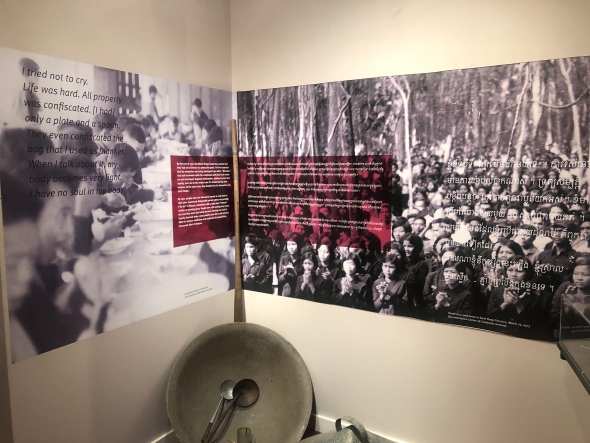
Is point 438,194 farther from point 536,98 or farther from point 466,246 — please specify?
point 536,98

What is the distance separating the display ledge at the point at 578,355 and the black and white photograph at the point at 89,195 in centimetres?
152

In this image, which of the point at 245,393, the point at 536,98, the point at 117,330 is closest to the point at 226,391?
the point at 245,393

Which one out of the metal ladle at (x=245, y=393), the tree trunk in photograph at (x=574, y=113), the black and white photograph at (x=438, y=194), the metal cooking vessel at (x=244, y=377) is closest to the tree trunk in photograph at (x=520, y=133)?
the black and white photograph at (x=438, y=194)

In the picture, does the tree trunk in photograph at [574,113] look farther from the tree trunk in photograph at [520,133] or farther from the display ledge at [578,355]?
the display ledge at [578,355]

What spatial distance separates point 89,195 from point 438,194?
1.33 metres

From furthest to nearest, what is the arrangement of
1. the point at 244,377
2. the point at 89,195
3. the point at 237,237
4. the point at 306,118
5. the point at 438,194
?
the point at 237,237
the point at 244,377
the point at 306,118
the point at 438,194
the point at 89,195

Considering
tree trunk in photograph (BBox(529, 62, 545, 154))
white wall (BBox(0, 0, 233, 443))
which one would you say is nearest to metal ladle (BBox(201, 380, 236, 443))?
white wall (BBox(0, 0, 233, 443))

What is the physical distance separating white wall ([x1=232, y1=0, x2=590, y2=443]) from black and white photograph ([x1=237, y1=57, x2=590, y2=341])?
66mm

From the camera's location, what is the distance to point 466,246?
1.67 meters

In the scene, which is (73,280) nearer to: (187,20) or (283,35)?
(187,20)

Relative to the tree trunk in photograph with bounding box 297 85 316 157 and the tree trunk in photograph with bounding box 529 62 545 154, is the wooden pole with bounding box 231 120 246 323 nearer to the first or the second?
the tree trunk in photograph with bounding box 297 85 316 157

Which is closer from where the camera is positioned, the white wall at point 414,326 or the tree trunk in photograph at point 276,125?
the white wall at point 414,326

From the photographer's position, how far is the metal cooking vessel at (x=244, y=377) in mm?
1926

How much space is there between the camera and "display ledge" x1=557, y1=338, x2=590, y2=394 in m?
1.23
